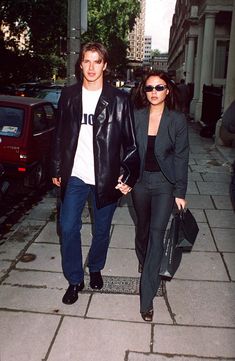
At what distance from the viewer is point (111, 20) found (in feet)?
145

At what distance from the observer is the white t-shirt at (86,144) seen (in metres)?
3.16

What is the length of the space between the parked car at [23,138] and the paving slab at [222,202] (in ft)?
9.88

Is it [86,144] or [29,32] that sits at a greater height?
[29,32]

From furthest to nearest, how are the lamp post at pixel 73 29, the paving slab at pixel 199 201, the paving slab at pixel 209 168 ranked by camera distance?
the paving slab at pixel 209 168 → the paving slab at pixel 199 201 → the lamp post at pixel 73 29

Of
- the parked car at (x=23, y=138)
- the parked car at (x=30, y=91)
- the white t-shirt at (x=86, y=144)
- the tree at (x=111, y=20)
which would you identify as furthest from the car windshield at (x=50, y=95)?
the tree at (x=111, y=20)

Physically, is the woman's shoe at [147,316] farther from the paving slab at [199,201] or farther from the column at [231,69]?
the column at [231,69]

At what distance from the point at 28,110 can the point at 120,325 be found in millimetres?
4918

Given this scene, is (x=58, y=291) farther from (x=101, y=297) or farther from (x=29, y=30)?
(x=29, y=30)

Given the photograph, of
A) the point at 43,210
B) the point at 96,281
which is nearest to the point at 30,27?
the point at 43,210

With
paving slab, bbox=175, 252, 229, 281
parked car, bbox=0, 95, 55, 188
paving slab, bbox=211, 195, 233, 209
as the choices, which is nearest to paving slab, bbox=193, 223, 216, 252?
paving slab, bbox=175, 252, 229, 281

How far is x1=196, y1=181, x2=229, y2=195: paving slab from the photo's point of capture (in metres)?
7.14

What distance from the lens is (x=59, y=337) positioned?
2.97 m

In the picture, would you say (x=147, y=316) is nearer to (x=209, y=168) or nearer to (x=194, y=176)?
(x=194, y=176)

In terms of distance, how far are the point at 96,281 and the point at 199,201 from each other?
3.35 metres
